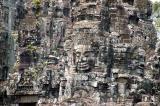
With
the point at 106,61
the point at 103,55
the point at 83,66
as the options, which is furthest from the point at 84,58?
the point at 106,61

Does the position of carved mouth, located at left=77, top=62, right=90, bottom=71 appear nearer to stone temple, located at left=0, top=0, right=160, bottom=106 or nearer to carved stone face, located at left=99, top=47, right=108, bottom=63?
stone temple, located at left=0, top=0, right=160, bottom=106

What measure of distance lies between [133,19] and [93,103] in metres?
4.39

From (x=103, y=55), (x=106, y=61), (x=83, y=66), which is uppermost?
(x=103, y=55)

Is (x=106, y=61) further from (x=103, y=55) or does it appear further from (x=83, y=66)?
(x=83, y=66)

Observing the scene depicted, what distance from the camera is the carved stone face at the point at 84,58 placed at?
969 inches

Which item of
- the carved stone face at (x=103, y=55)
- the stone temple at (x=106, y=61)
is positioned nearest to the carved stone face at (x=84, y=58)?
the stone temple at (x=106, y=61)

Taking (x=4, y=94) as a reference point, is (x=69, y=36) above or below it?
above

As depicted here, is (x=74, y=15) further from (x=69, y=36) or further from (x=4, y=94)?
(x=4, y=94)

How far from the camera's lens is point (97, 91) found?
79.6 ft

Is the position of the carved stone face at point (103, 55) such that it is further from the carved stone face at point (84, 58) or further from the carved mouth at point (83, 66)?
the carved mouth at point (83, 66)

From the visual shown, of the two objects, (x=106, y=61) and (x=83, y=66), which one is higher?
(x=106, y=61)

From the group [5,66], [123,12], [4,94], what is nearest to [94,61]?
[123,12]

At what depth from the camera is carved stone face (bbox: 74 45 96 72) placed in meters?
24.6

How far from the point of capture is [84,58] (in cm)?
2475
